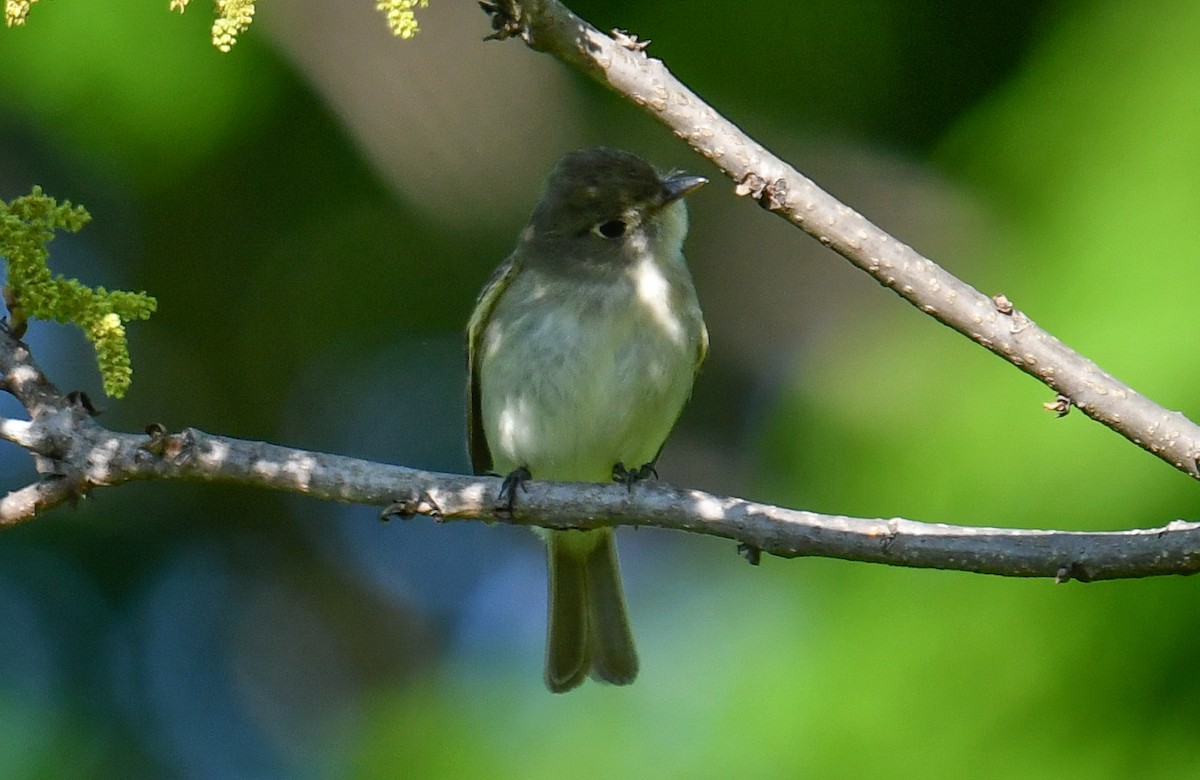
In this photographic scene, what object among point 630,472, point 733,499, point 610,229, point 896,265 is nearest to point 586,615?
point 630,472

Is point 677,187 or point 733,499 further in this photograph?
point 677,187

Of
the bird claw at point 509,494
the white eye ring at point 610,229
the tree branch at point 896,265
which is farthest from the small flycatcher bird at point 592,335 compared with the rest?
the tree branch at point 896,265

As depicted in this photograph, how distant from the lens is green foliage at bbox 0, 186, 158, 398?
232 centimetres

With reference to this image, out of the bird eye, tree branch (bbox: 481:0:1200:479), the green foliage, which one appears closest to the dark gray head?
the bird eye

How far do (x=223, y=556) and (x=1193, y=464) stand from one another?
5.01 m

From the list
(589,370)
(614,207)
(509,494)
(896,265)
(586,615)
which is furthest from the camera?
(586,615)

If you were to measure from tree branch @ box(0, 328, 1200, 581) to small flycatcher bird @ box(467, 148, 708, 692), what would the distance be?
4.16ft

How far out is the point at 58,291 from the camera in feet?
7.80

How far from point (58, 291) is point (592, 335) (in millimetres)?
1944

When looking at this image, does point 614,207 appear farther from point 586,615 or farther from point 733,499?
point 733,499

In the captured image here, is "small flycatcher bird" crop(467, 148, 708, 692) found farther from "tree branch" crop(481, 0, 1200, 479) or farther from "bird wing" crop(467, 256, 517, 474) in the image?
"tree branch" crop(481, 0, 1200, 479)

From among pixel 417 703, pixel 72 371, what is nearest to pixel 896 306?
pixel 417 703

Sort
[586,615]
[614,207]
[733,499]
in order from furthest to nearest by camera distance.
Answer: [586,615] → [614,207] → [733,499]

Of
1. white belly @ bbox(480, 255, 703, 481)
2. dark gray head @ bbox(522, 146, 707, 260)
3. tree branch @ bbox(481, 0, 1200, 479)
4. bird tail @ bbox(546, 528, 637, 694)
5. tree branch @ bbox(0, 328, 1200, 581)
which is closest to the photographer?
tree branch @ bbox(481, 0, 1200, 479)
